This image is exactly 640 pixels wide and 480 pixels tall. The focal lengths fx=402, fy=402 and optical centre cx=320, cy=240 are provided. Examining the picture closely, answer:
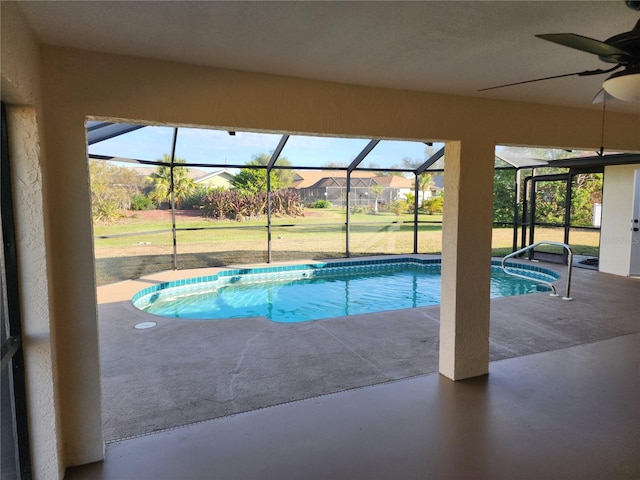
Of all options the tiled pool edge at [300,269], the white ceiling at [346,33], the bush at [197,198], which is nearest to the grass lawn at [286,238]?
the bush at [197,198]

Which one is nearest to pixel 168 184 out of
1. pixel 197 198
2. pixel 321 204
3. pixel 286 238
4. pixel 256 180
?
pixel 197 198

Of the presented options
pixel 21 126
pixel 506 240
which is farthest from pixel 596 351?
pixel 506 240

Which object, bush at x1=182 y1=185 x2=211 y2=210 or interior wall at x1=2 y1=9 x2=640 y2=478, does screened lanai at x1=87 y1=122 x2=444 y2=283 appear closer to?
bush at x1=182 y1=185 x2=211 y2=210

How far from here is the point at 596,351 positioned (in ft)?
13.6

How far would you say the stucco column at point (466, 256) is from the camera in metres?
3.40

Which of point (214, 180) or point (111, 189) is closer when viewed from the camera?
point (111, 189)

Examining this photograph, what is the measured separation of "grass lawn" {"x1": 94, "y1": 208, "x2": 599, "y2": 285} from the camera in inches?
392

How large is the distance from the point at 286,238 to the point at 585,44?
392 inches

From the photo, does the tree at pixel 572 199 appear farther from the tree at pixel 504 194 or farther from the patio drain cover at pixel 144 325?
the patio drain cover at pixel 144 325

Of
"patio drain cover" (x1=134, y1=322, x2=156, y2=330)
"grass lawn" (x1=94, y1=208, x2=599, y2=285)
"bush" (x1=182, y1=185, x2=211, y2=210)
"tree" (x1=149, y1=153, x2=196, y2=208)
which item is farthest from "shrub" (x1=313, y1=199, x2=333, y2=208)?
"patio drain cover" (x1=134, y1=322, x2=156, y2=330)

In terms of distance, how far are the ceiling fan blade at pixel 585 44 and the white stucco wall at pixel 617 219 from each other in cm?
753

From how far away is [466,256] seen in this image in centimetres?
345

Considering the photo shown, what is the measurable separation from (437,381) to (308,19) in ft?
9.72

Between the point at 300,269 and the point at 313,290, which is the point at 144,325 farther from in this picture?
the point at 300,269
